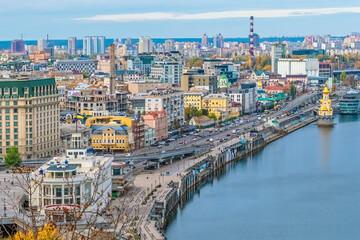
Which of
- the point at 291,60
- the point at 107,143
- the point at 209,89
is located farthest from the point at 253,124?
the point at 291,60

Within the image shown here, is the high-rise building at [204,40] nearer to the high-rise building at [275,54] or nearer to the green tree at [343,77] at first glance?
the high-rise building at [275,54]

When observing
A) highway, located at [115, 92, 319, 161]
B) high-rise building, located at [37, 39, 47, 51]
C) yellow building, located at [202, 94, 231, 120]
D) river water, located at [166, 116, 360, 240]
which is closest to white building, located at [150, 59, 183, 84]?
highway, located at [115, 92, 319, 161]

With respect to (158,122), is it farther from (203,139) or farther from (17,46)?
(17,46)

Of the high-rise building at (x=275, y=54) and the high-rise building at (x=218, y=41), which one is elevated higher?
the high-rise building at (x=218, y=41)

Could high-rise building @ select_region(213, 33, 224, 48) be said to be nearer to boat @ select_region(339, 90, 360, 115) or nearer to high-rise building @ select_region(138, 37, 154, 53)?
high-rise building @ select_region(138, 37, 154, 53)

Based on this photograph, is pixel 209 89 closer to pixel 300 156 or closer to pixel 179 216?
pixel 300 156

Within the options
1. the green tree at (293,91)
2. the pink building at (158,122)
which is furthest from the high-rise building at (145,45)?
the pink building at (158,122)
